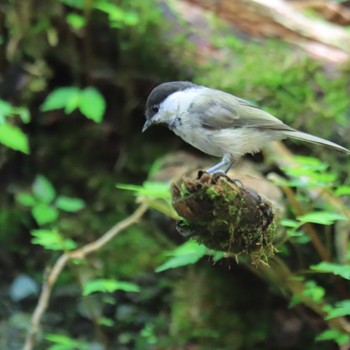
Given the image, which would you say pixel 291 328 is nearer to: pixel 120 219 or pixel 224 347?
pixel 224 347

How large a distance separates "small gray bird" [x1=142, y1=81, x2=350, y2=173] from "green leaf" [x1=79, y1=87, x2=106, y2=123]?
0.90 meters

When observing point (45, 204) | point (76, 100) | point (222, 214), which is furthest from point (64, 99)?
point (222, 214)

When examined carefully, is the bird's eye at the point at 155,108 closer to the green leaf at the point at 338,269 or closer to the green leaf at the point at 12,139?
the green leaf at the point at 12,139

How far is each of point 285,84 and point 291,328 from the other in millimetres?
1299

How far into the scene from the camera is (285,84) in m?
3.50

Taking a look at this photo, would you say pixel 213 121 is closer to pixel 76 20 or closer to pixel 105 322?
pixel 105 322

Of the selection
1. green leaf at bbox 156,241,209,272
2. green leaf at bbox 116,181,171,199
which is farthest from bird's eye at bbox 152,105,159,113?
green leaf at bbox 156,241,209,272

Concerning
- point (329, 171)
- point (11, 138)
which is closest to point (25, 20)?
point (11, 138)

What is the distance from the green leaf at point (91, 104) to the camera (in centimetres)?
322

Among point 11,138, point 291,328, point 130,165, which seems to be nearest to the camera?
point 11,138

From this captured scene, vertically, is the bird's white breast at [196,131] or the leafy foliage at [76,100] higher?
the bird's white breast at [196,131]

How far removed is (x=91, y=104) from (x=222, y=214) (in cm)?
172

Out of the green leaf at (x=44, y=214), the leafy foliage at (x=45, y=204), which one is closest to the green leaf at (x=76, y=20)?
the leafy foliage at (x=45, y=204)

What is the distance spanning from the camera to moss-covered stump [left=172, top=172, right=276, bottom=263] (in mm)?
1689
